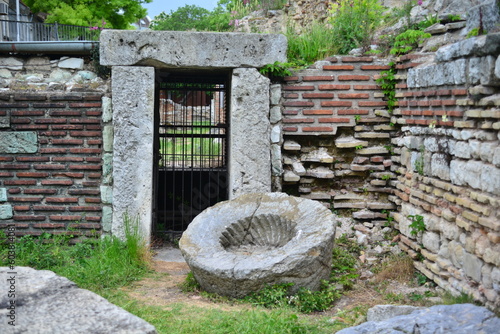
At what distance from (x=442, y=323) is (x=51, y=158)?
408cm

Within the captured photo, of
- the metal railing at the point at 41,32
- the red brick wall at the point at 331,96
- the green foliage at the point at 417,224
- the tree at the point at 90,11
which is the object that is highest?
the tree at the point at 90,11

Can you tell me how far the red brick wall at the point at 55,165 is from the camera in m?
5.18

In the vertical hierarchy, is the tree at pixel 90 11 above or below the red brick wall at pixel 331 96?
above

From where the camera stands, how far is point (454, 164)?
12.7 feet

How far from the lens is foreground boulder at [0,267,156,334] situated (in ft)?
6.57

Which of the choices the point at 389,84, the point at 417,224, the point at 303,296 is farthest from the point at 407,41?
the point at 303,296

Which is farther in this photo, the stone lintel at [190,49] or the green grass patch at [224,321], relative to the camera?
the stone lintel at [190,49]

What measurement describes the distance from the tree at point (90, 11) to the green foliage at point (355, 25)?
11480 millimetres

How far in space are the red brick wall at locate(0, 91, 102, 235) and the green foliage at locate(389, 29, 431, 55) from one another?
3.10 meters

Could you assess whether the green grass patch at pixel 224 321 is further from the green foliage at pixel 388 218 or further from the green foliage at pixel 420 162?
the green foliage at pixel 388 218

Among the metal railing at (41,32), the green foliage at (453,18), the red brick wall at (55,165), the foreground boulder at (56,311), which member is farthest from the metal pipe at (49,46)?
the metal railing at (41,32)

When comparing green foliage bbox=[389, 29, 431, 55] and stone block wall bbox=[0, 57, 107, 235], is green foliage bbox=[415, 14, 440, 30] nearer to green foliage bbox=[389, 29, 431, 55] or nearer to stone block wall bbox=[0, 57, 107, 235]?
green foliage bbox=[389, 29, 431, 55]

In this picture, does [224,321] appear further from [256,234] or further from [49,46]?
[49,46]

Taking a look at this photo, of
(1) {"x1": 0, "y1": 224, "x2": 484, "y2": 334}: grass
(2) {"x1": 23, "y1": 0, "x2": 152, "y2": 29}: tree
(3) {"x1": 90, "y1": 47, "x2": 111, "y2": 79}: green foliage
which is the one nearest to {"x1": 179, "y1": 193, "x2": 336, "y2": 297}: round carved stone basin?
(1) {"x1": 0, "y1": 224, "x2": 484, "y2": 334}: grass
